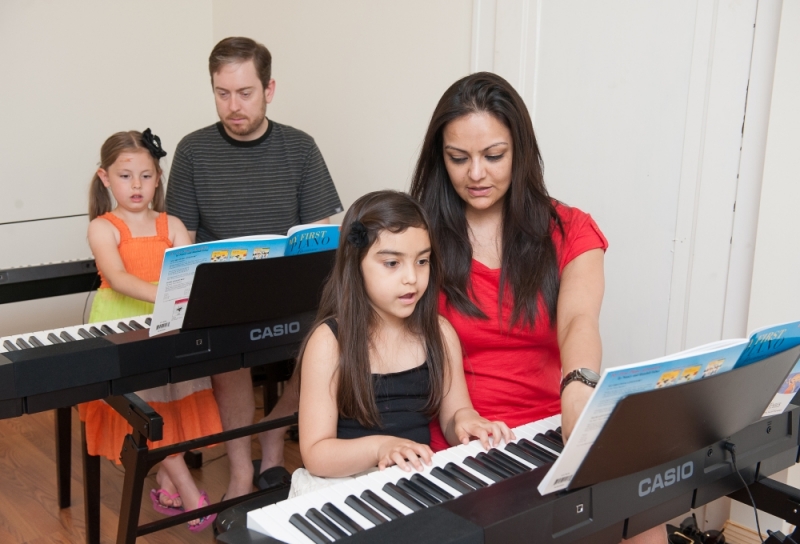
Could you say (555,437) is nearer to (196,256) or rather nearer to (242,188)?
(196,256)

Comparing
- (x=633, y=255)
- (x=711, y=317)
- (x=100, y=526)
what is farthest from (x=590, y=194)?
(x=100, y=526)

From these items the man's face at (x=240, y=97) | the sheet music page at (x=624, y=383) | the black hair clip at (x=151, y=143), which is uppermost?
the man's face at (x=240, y=97)

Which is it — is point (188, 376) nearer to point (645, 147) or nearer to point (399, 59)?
point (645, 147)

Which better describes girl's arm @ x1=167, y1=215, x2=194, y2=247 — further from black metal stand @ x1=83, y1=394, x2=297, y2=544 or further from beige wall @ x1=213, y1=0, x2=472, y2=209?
beige wall @ x1=213, y1=0, x2=472, y2=209

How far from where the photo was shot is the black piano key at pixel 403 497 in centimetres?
135

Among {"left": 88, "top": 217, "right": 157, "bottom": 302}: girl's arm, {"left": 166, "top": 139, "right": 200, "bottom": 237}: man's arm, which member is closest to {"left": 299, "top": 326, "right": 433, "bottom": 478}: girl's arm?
{"left": 88, "top": 217, "right": 157, "bottom": 302}: girl's arm

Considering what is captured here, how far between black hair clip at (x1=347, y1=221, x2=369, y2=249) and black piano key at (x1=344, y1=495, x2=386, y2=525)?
1.83 ft

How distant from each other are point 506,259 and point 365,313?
1.23 feet

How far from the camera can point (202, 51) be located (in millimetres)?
4453

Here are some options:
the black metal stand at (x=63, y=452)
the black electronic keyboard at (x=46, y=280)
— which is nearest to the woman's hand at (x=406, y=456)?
the black metal stand at (x=63, y=452)

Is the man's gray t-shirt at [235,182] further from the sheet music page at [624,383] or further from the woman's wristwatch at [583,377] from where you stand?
the sheet music page at [624,383]

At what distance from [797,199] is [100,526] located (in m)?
2.35

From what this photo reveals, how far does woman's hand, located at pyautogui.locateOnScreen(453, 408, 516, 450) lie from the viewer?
5.23ft

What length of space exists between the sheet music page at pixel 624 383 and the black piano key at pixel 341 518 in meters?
0.29
